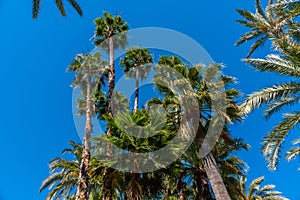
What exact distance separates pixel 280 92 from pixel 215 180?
4.12 metres

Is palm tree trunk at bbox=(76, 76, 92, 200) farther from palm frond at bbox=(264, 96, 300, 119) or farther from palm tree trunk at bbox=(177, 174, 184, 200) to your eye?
palm frond at bbox=(264, 96, 300, 119)

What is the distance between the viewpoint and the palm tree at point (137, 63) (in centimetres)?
1966

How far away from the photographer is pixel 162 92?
1386 cm

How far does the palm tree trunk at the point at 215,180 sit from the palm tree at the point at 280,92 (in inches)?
75.6

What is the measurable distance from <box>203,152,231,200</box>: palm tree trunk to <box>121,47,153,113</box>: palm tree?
9.87 metres

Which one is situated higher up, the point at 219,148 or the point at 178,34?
the point at 178,34

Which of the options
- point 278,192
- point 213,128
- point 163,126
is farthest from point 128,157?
point 278,192

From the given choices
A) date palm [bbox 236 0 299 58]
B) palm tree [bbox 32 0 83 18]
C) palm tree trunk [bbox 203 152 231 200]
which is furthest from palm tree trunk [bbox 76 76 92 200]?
date palm [bbox 236 0 299 58]

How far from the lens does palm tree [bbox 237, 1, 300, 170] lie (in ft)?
30.0

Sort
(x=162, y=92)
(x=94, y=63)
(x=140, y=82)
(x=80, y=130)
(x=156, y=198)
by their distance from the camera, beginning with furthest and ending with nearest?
(x=140, y=82) < (x=94, y=63) < (x=80, y=130) < (x=162, y=92) < (x=156, y=198)

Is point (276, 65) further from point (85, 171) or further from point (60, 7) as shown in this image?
point (85, 171)

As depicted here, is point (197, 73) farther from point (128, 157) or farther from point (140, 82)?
point (140, 82)

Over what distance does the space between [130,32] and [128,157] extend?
10.7 meters

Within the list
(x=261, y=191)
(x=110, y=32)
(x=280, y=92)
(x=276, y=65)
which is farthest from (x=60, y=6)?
(x=261, y=191)
